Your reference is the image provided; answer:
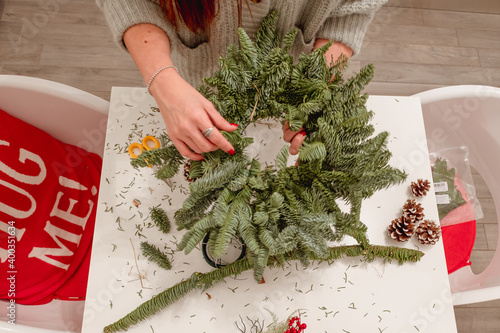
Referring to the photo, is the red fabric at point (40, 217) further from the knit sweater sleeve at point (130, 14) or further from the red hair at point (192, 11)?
the red hair at point (192, 11)

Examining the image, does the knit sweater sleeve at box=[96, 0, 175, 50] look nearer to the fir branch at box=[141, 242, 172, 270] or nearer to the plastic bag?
the fir branch at box=[141, 242, 172, 270]

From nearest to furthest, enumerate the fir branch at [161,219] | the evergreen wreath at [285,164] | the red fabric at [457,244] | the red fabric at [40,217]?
the evergreen wreath at [285,164]
the fir branch at [161,219]
the red fabric at [40,217]
the red fabric at [457,244]

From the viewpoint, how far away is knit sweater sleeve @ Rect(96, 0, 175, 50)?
862mm

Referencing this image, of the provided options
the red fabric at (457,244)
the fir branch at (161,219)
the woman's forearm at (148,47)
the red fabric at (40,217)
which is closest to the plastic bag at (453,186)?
the red fabric at (457,244)

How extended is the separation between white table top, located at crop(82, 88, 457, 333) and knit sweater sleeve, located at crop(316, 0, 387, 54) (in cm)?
50

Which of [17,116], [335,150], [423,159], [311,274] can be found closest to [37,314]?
[17,116]

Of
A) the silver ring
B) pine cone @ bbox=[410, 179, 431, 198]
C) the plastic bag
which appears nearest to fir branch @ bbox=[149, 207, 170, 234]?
the silver ring

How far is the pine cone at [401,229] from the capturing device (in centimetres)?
107

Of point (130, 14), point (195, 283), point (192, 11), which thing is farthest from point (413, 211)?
point (130, 14)

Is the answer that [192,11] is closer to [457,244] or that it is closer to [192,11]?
[192,11]

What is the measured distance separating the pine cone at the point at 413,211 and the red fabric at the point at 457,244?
1.56 feet

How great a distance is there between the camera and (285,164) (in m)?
0.73

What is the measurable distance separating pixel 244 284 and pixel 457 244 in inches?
38.5

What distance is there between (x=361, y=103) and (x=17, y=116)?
1.26m
